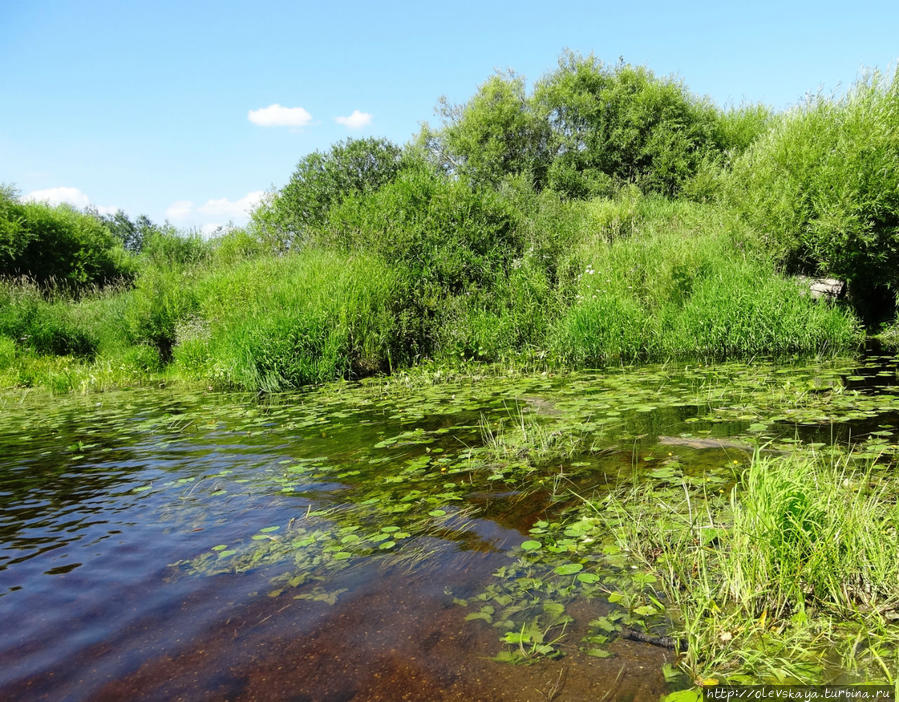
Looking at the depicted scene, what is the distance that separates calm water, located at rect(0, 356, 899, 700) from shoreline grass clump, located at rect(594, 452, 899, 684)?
37 cm

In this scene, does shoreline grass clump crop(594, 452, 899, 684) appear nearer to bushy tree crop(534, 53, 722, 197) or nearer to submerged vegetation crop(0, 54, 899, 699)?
submerged vegetation crop(0, 54, 899, 699)

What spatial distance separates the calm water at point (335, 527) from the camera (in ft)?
8.67

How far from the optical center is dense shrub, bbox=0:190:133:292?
24141mm

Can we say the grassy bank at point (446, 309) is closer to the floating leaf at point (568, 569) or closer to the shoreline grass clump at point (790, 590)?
the floating leaf at point (568, 569)

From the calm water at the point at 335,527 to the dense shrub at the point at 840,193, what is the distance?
5782mm

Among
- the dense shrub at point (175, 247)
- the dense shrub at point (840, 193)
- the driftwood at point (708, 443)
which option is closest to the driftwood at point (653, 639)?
the driftwood at point (708, 443)

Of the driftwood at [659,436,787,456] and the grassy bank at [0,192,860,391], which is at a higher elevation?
the grassy bank at [0,192,860,391]

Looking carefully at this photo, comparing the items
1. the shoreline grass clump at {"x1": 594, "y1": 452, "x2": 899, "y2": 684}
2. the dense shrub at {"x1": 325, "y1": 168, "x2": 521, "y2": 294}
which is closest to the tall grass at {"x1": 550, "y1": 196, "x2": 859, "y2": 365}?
the dense shrub at {"x1": 325, "y1": 168, "x2": 521, "y2": 294}

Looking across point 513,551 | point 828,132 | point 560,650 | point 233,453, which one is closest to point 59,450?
point 233,453

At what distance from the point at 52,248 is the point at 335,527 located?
97.3ft

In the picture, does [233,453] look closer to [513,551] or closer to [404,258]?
[513,551]

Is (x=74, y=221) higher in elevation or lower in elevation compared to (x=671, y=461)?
higher

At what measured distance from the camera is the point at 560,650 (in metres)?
2.63

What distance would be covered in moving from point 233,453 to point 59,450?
2.59 metres
